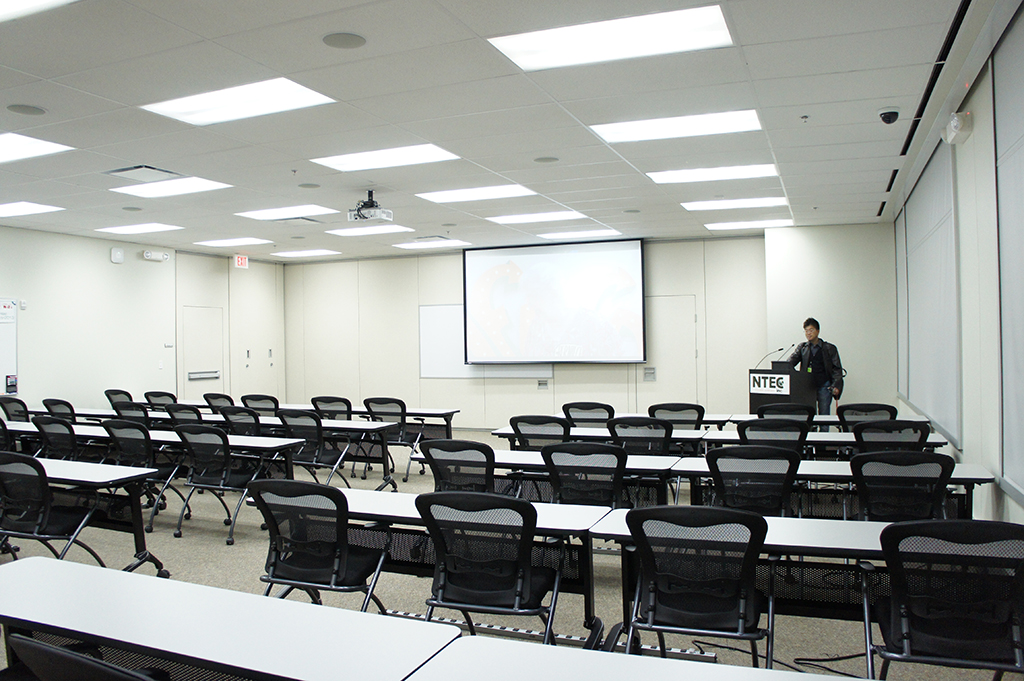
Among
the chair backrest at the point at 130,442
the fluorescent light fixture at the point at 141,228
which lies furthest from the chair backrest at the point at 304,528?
the fluorescent light fixture at the point at 141,228

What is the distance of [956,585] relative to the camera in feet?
7.89

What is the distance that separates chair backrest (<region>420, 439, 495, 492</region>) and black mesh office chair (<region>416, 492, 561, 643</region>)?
125cm

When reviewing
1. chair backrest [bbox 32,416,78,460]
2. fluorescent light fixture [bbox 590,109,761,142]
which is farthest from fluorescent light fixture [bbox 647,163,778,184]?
chair backrest [bbox 32,416,78,460]

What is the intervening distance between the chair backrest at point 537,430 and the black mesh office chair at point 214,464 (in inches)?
82.2

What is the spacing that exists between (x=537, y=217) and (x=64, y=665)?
8.41m

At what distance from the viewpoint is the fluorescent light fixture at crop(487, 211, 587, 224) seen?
9.16 m

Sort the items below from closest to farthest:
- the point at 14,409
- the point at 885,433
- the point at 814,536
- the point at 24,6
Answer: the point at 814,536 < the point at 24,6 < the point at 885,433 < the point at 14,409

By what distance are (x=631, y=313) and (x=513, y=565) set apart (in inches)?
350

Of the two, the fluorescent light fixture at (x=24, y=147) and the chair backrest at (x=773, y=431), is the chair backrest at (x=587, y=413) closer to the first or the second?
the chair backrest at (x=773, y=431)

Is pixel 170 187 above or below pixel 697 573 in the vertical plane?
above

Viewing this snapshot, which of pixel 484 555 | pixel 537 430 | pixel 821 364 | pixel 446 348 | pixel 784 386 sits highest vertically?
pixel 446 348

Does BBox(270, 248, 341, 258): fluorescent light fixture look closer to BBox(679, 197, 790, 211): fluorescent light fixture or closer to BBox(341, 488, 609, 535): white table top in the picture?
BBox(679, 197, 790, 211): fluorescent light fixture

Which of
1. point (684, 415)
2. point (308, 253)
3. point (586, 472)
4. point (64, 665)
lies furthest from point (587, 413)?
point (308, 253)

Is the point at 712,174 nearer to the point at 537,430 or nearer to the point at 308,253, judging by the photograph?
the point at 537,430
